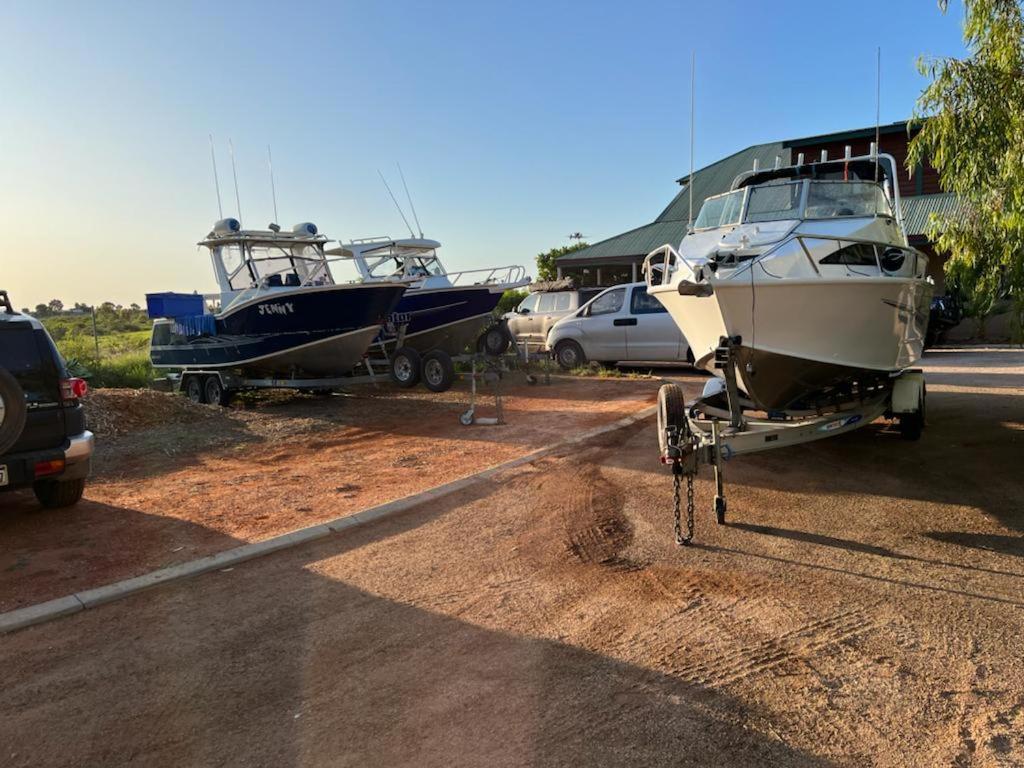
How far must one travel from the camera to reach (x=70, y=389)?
5484 millimetres

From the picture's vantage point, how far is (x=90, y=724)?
2.84 m

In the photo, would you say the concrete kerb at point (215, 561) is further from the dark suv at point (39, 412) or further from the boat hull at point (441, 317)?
the boat hull at point (441, 317)

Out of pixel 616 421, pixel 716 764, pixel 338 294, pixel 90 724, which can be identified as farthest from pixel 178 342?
pixel 716 764

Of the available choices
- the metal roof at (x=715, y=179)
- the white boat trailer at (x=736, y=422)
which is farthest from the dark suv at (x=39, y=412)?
the metal roof at (x=715, y=179)

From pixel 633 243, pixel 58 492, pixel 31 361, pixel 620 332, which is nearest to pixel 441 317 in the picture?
pixel 620 332

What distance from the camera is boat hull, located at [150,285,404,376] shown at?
444 inches

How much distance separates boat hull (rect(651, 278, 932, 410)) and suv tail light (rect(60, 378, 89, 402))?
5128 millimetres

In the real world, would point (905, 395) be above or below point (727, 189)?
below

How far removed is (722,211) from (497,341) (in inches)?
322

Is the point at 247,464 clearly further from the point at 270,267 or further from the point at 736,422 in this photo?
the point at 270,267

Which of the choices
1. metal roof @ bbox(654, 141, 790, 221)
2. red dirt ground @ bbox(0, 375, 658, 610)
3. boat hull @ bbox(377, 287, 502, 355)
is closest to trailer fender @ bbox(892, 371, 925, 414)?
red dirt ground @ bbox(0, 375, 658, 610)

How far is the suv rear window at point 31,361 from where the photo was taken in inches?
204

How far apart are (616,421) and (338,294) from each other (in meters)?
5.22

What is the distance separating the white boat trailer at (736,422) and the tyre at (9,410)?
15.2ft
